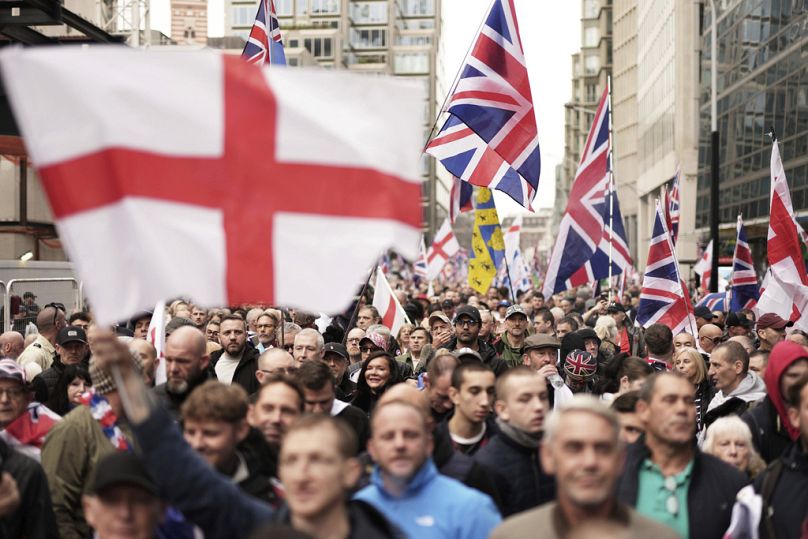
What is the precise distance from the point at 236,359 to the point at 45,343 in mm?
2355

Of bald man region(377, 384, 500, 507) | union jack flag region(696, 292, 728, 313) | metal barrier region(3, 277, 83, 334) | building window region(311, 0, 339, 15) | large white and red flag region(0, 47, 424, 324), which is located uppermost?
building window region(311, 0, 339, 15)

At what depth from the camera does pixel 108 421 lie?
5.93 metres

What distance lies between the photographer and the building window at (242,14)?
133500mm

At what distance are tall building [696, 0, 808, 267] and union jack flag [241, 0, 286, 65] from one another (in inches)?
872

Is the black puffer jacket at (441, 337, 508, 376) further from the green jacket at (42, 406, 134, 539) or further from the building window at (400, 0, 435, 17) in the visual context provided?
the building window at (400, 0, 435, 17)

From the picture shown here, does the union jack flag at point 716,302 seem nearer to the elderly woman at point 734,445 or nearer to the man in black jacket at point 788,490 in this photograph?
the elderly woman at point 734,445

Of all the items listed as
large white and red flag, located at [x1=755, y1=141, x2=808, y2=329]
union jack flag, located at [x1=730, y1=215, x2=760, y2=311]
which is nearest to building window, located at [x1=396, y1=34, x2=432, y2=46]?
union jack flag, located at [x1=730, y1=215, x2=760, y2=311]

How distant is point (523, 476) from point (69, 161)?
237 centimetres

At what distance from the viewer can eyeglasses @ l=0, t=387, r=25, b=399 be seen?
6.37 m

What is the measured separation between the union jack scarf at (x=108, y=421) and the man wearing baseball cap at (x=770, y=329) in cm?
754

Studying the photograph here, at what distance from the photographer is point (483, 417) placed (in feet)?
20.7

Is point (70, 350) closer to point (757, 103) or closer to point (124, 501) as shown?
point (124, 501)

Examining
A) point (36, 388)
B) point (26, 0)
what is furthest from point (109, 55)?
point (26, 0)

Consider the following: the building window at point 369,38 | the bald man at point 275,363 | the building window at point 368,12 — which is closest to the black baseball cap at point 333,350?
the bald man at point 275,363
